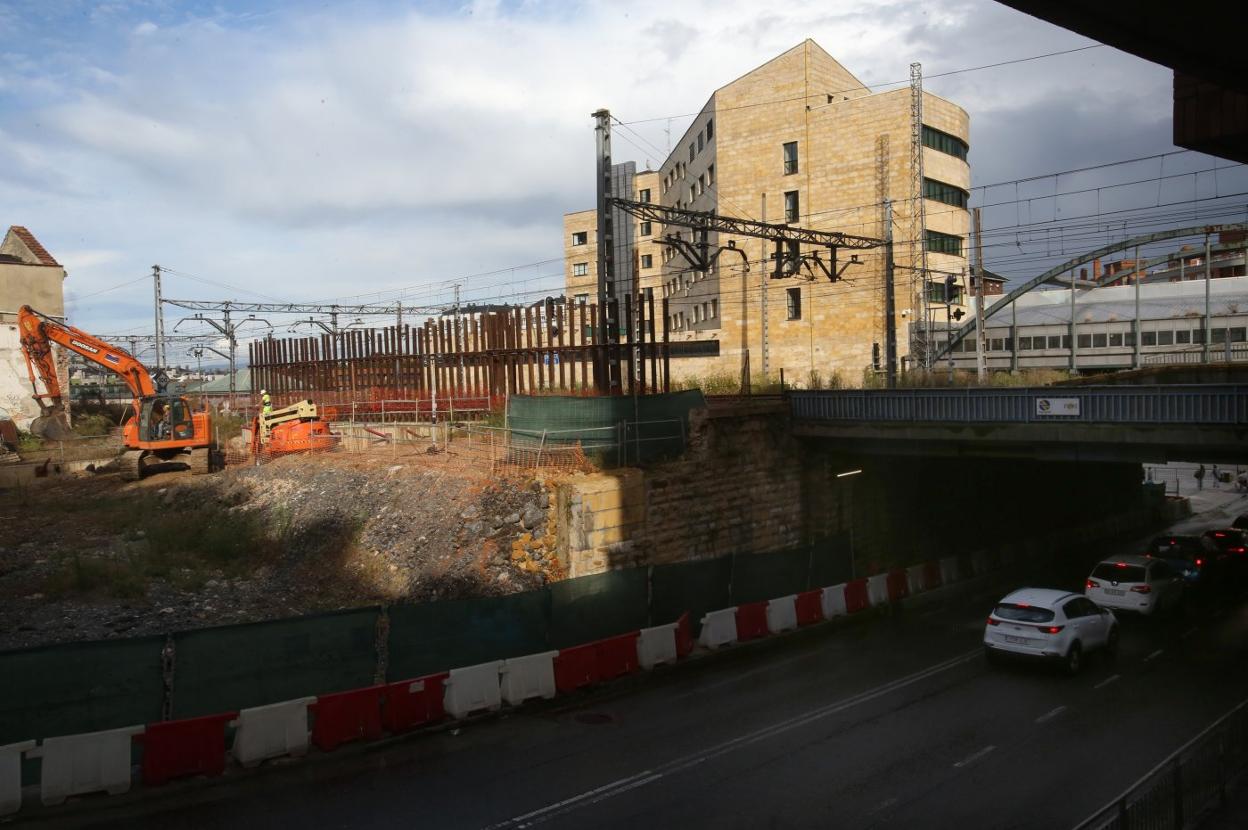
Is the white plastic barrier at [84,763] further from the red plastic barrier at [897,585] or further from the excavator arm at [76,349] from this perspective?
the excavator arm at [76,349]

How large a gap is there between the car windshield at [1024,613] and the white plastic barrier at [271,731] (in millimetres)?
12581

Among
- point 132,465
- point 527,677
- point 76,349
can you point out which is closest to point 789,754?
point 527,677

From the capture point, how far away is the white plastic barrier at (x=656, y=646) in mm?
15836

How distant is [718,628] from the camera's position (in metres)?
17.6

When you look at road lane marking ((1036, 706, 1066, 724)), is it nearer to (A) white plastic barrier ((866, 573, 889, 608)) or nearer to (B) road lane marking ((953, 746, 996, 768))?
(B) road lane marking ((953, 746, 996, 768))

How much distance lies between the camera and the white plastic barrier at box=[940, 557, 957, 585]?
25547mm

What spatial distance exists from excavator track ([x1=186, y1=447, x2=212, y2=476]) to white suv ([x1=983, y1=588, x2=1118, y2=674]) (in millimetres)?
26482

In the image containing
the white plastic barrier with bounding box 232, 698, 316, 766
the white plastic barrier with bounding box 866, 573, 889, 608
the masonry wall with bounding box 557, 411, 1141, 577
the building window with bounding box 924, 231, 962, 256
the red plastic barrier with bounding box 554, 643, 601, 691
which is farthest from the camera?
the building window with bounding box 924, 231, 962, 256

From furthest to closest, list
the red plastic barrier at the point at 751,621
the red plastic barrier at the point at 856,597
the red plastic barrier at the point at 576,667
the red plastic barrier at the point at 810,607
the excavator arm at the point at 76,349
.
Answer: the excavator arm at the point at 76,349, the red plastic barrier at the point at 856,597, the red plastic barrier at the point at 810,607, the red plastic barrier at the point at 751,621, the red plastic barrier at the point at 576,667

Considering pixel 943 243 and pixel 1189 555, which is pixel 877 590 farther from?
pixel 943 243

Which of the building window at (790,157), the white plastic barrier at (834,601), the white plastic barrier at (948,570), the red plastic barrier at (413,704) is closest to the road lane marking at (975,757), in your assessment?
the red plastic barrier at (413,704)

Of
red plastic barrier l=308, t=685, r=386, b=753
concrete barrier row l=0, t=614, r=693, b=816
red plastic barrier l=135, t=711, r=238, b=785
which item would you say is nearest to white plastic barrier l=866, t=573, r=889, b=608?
concrete barrier row l=0, t=614, r=693, b=816

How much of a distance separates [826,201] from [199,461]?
31.2 metres

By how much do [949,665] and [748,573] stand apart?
4.65 metres
